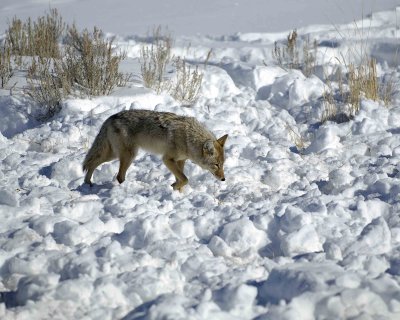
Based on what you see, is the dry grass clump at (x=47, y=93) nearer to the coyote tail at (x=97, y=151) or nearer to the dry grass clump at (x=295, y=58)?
the coyote tail at (x=97, y=151)

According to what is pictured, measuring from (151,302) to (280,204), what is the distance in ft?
6.75

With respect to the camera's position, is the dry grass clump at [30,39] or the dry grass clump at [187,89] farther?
the dry grass clump at [30,39]

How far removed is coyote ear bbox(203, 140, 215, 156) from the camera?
6.04m

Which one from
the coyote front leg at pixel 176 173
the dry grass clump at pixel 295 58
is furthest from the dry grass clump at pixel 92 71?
the dry grass clump at pixel 295 58

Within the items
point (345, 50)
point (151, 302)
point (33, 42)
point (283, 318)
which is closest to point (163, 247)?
point (151, 302)

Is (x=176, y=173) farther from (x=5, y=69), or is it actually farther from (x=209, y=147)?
(x=5, y=69)

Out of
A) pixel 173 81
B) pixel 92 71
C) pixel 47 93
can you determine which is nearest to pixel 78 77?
pixel 92 71

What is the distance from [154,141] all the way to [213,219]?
1759 millimetres

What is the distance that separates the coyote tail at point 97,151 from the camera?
6312 millimetres

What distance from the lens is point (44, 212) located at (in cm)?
500

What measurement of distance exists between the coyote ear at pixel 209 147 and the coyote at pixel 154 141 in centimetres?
5

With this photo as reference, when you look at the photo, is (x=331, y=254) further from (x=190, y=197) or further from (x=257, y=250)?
(x=190, y=197)

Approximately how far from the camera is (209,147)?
6035 mm

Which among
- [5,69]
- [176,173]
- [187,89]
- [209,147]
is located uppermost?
[5,69]
